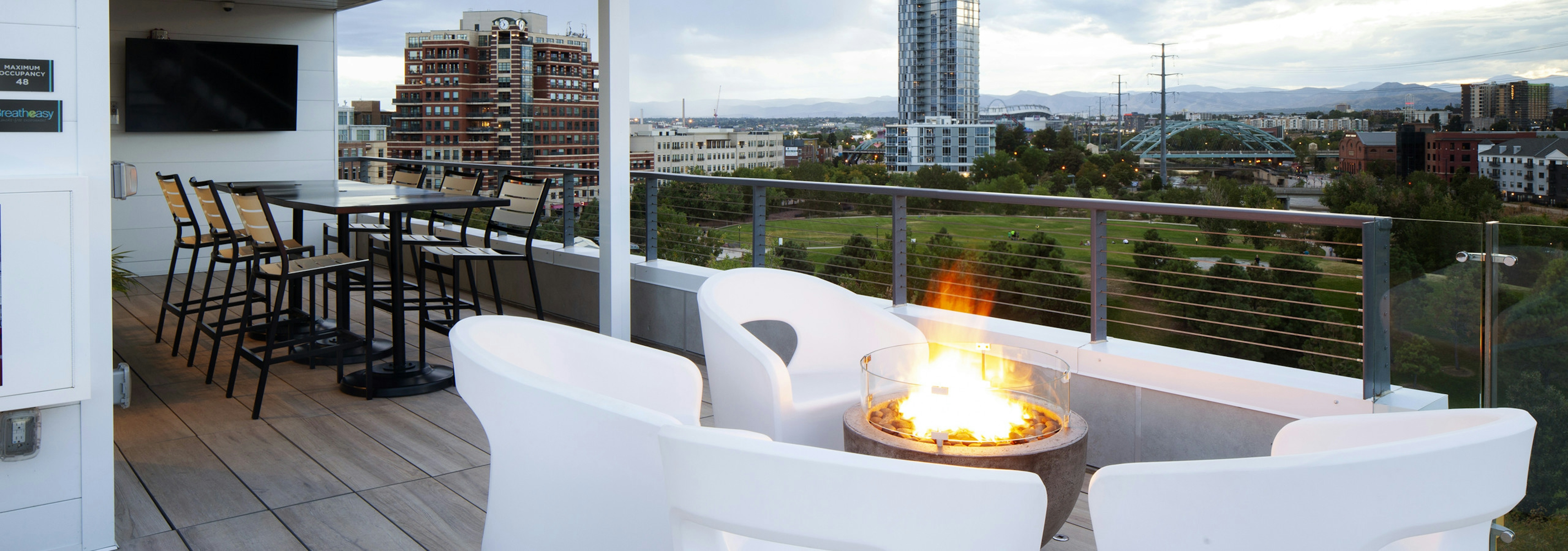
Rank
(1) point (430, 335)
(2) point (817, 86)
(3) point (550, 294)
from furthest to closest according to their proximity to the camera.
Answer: (2) point (817, 86) → (3) point (550, 294) → (1) point (430, 335)

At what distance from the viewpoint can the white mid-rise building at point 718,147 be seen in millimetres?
20794

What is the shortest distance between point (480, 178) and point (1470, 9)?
1600 inches

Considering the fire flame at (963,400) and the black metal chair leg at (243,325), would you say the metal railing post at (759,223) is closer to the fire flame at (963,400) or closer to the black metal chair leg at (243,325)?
the black metal chair leg at (243,325)

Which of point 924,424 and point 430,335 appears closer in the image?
point 924,424

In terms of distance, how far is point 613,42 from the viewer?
14.5ft

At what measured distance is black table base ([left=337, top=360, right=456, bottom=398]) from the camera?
426 cm

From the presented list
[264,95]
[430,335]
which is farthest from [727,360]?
[264,95]

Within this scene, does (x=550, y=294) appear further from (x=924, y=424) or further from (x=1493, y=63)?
(x=1493, y=63)

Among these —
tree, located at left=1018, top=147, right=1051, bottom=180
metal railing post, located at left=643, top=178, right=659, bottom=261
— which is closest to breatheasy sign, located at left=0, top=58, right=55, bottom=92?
metal railing post, located at left=643, top=178, right=659, bottom=261

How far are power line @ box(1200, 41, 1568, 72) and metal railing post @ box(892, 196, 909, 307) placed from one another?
39814 mm

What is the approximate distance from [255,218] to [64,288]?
1827 mm

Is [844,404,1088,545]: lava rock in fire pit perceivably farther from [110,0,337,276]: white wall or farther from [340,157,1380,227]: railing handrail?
[110,0,337,276]: white wall

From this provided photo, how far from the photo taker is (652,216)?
17.6 feet

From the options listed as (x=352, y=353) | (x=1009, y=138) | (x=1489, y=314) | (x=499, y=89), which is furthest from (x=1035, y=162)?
(x=1489, y=314)
